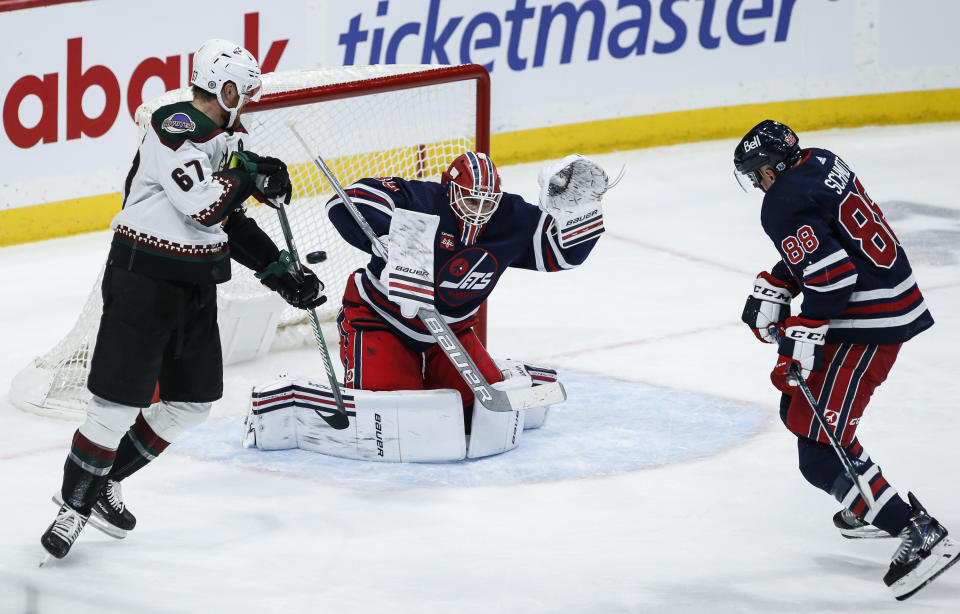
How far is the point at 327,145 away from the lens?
5.06m

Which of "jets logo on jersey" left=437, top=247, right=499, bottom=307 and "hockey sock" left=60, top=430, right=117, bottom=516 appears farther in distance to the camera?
"jets logo on jersey" left=437, top=247, right=499, bottom=307

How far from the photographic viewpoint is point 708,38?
25.8 feet

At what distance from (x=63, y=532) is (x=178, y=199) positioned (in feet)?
2.55

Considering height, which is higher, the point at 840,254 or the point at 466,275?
the point at 840,254

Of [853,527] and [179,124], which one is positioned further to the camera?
[853,527]

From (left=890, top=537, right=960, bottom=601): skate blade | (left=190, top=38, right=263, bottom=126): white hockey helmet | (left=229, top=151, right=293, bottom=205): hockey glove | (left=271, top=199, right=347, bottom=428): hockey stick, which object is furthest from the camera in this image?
(left=271, top=199, right=347, bottom=428): hockey stick

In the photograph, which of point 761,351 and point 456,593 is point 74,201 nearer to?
point 761,351

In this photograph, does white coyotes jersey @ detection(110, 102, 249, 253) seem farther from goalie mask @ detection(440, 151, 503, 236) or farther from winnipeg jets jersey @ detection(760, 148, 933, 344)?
winnipeg jets jersey @ detection(760, 148, 933, 344)

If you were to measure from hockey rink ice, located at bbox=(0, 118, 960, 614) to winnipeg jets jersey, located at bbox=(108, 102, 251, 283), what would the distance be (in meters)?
0.69

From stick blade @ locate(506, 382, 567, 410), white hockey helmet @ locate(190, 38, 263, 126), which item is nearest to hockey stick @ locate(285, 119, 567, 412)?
stick blade @ locate(506, 382, 567, 410)

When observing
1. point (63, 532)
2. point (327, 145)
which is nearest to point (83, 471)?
point (63, 532)

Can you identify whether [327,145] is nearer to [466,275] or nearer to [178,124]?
[466,275]

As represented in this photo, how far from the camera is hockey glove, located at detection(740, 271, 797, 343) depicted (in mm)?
3498

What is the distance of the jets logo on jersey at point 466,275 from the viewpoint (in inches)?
163
